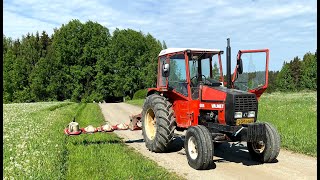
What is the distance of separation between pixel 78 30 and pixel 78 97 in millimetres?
10945

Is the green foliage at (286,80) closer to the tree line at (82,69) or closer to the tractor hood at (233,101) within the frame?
the tree line at (82,69)

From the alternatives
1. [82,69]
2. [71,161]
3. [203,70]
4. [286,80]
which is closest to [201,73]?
[203,70]

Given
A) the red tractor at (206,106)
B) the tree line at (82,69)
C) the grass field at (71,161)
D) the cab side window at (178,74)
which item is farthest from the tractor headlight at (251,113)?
the tree line at (82,69)

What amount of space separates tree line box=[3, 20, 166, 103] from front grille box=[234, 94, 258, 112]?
162 ft

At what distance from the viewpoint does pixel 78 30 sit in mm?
59031

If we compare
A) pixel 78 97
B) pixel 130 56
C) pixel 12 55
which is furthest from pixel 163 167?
pixel 12 55

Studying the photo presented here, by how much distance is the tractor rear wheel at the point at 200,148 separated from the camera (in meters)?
7.43

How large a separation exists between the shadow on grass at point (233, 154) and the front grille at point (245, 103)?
127 cm

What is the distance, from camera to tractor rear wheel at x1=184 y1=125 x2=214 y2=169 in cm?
743

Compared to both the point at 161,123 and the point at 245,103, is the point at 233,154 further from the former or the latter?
the point at 161,123

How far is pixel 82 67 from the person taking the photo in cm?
5803

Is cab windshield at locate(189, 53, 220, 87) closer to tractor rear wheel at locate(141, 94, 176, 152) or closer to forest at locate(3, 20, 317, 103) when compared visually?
tractor rear wheel at locate(141, 94, 176, 152)

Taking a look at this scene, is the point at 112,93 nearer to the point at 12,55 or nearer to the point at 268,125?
the point at 12,55

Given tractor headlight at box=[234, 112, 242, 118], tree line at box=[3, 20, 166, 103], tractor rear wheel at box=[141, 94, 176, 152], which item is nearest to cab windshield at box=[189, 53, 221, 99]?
tractor rear wheel at box=[141, 94, 176, 152]
